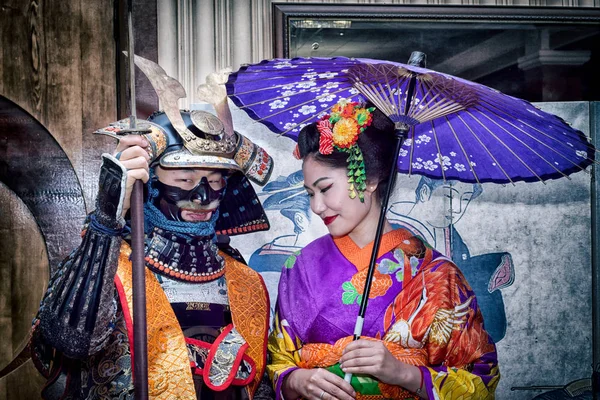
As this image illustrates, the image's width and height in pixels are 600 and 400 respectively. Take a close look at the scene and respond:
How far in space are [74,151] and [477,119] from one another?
5.43 ft

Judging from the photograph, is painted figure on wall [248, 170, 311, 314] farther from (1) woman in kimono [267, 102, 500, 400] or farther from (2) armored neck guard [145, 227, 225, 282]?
(2) armored neck guard [145, 227, 225, 282]

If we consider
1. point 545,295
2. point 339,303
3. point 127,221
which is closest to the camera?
point 127,221

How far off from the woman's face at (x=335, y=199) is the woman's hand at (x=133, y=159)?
72 centimetres

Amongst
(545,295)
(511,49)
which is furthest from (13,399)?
(511,49)

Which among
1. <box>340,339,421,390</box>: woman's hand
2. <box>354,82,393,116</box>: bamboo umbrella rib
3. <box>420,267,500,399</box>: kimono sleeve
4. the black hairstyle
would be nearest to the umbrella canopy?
<box>354,82,393,116</box>: bamboo umbrella rib

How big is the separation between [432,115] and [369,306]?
0.76m

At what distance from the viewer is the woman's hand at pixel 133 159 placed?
249 centimetres

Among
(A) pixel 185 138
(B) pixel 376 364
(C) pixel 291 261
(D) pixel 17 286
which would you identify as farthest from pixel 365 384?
(D) pixel 17 286

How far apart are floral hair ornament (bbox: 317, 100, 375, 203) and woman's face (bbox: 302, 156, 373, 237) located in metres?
0.03

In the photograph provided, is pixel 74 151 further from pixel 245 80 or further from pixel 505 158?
pixel 505 158

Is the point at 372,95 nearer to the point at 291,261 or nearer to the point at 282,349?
the point at 291,261

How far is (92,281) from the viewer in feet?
8.24

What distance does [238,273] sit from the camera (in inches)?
117

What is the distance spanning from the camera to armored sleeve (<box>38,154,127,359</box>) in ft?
8.16
